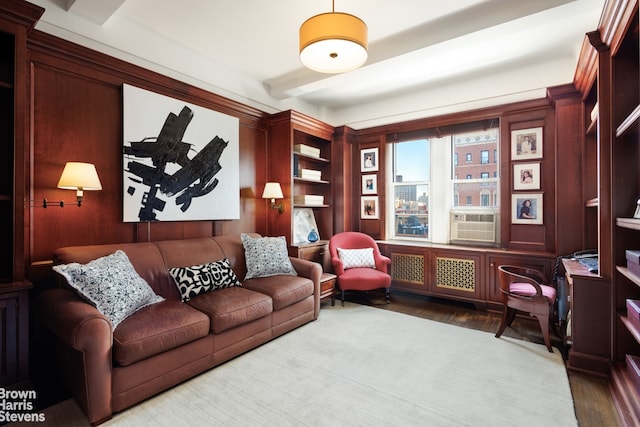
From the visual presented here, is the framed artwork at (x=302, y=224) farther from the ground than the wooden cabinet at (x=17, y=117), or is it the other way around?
the wooden cabinet at (x=17, y=117)

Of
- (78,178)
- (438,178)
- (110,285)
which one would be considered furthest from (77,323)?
(438,178)

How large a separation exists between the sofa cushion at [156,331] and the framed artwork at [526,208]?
144 inches

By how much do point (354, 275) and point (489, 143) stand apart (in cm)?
253

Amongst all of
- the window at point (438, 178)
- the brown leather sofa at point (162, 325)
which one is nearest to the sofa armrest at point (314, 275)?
the brown leather sofa at point (162, 325)

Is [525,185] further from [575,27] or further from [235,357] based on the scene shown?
[235,357]

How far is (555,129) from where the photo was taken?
340 cm

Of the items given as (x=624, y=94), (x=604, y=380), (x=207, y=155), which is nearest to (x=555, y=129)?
(x=624, y=94)

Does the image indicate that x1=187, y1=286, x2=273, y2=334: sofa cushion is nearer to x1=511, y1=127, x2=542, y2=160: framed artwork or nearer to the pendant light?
the pendant light

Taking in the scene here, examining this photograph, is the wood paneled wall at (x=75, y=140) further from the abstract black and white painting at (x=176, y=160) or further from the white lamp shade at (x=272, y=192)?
the white lamp shade at (x=272, y=192)

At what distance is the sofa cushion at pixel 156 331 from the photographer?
1.92 m

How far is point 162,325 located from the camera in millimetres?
2125

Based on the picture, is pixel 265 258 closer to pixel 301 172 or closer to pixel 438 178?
pixel 301 172

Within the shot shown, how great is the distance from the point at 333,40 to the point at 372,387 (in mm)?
2384

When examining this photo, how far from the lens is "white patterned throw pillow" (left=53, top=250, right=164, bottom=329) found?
206cm
